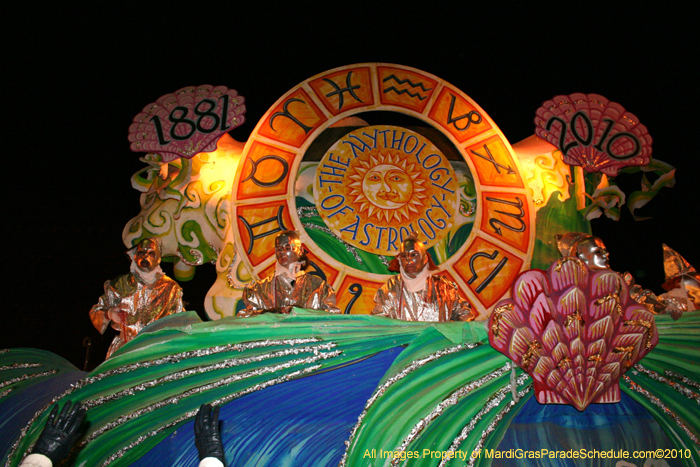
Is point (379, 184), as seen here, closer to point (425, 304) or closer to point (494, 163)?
point (494, 163)

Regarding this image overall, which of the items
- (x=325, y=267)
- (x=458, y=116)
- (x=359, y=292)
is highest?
(x=458, y=116)

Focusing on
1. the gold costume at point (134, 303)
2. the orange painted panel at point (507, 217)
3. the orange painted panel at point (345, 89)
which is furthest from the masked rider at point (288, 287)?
the orange painted panel at point (507, 217)

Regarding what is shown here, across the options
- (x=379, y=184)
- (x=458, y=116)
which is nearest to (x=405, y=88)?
(x=458, y=116)

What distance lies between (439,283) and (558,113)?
1979mm

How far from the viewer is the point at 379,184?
4.21 m

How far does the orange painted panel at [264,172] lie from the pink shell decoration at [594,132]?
187 centimetres

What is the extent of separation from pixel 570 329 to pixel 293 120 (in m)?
2.72

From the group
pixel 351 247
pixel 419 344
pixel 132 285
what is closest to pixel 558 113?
pixel 351 247

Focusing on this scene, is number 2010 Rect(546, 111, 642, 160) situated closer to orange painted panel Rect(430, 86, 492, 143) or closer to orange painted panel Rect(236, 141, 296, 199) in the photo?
Result: orange painted panel Rect(430, 86, 492, 143)

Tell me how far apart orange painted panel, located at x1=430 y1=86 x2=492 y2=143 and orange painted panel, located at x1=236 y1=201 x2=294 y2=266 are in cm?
130

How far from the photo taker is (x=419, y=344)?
2.19 metres

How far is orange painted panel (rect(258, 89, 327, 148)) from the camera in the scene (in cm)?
415

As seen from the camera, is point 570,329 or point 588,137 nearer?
point 570,329

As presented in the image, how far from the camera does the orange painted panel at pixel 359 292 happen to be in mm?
3986
